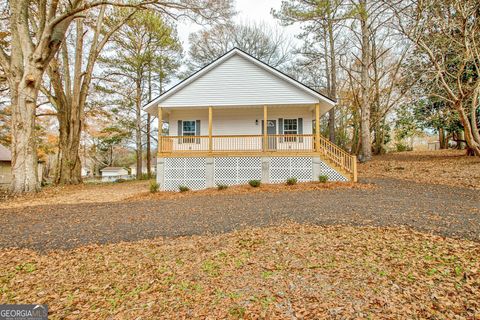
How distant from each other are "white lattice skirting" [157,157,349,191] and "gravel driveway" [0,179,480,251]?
3.06 meters

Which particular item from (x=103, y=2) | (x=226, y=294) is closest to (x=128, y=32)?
(x=103, y=2)

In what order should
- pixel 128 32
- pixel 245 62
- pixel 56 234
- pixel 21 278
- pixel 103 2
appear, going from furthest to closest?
pixel 128 32 < pixel 245 62 < pixel 103 2 < pixel 56 234 < pixel 21 278

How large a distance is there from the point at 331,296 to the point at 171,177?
35.8 feet

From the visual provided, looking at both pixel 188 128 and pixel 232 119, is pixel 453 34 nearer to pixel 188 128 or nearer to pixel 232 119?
pixel 232 119

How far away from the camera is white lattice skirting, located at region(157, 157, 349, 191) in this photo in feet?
41.7

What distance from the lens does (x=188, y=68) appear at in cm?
2458

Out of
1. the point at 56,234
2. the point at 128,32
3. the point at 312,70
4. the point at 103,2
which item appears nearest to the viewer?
the point at 56,234

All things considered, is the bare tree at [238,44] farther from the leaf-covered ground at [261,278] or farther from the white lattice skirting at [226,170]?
the leaf-covered ground at [261,278]

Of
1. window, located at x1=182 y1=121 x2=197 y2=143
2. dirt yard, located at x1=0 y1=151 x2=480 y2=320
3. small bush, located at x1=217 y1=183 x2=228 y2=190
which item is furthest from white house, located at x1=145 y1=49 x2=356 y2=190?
dirt yard, located at x1=0 y1=151 x2=480 y2=320

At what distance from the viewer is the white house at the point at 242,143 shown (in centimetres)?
1264

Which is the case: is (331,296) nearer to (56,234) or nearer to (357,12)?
(56,234)

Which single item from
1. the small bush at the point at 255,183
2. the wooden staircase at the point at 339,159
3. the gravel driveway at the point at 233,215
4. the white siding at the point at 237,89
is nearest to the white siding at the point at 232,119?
the white siding at the point at 237,89

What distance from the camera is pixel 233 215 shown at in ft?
23.5

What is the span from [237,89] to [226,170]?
14.8 feet
